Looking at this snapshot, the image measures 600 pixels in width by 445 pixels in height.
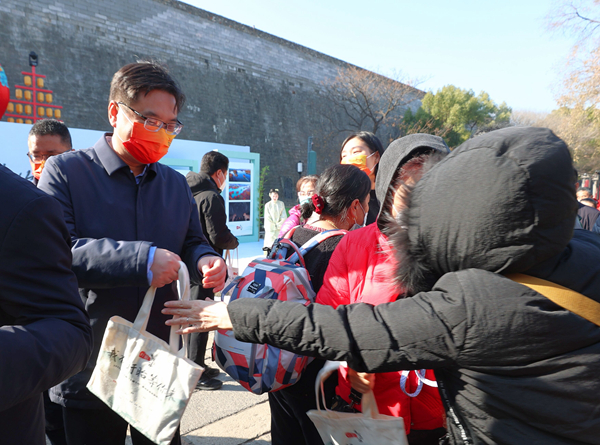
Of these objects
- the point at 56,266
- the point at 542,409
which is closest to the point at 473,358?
the point at 542,409

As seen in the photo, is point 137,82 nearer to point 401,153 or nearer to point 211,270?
point 211,270

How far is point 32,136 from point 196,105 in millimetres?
13528

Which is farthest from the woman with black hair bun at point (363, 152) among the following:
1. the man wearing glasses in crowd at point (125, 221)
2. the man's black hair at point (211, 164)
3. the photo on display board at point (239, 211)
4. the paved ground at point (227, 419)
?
the photo on display board at point (239, 211)

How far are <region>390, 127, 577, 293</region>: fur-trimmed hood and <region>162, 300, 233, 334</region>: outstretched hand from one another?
2.14ft

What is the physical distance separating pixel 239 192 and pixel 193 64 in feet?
25.0

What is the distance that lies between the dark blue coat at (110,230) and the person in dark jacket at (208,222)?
1.67 m

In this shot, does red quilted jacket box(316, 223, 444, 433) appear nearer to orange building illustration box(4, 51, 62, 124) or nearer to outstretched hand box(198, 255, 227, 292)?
outstretched hand box(198, 255, 227, 292)

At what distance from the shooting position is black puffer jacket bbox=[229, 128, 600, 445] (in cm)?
79

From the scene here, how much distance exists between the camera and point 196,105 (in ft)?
51.1

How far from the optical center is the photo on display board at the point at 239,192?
35.2 feet

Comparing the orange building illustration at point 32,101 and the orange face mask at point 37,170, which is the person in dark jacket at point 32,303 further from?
the orange building illustration at point 32,101

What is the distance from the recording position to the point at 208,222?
3521mm

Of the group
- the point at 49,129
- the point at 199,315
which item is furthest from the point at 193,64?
the point at 199,315

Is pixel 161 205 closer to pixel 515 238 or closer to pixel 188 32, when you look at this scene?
Answer: pixel 515 238
